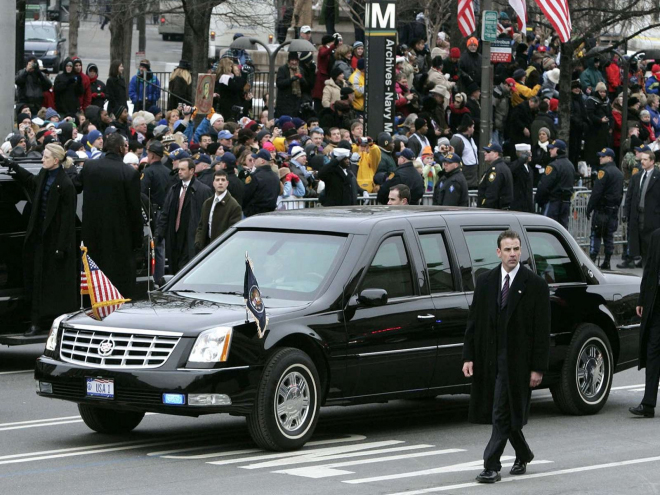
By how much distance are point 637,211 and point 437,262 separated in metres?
11.6

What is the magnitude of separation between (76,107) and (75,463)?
19.7m

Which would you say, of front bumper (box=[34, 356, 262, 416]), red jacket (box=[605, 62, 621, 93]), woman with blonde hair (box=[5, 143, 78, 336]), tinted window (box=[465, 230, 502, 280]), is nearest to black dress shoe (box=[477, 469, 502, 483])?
front bumper (box=[34, 356, 262, 416])

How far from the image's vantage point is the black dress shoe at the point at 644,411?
1166 centimetres

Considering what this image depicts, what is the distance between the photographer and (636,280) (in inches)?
496

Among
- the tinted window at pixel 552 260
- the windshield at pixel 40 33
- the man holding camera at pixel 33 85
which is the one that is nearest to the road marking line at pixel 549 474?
the tinted window at pixel 552 260

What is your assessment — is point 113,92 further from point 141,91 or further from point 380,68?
point 380,68

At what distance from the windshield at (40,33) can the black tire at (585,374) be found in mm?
44470

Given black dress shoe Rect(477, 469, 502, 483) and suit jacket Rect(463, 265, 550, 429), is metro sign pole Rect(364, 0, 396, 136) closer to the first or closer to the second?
suit jacket Rect(463, 265, 550, 429)

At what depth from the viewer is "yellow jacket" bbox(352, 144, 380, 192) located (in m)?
21.8

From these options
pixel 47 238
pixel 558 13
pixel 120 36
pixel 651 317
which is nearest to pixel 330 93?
pixel 558 13

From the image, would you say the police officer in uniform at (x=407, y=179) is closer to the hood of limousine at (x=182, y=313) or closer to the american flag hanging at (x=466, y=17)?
the hood of limousine at (x=182, y=313)

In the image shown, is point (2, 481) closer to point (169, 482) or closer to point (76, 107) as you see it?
point (169, 482)

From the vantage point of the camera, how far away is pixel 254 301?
9297mm

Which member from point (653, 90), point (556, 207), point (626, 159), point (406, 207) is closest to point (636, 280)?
point (406, 207)
